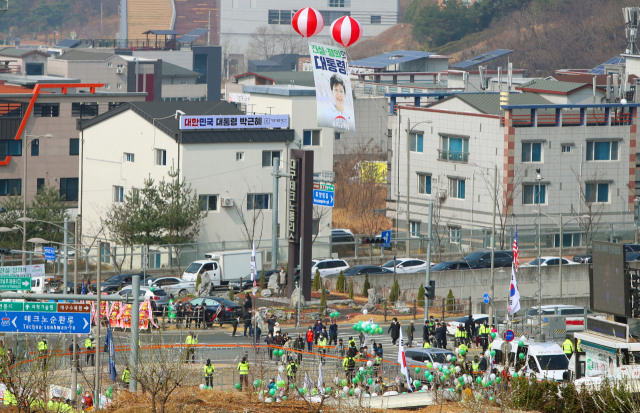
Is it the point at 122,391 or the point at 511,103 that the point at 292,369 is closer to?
the point at 122,391

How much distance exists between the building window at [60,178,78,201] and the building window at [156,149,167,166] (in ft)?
47.0

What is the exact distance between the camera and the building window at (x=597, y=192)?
213 feet

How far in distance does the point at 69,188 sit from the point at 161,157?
49.0 feet

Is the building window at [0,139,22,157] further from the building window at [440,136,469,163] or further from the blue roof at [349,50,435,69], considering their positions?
the blue roof at [349,50,435,69]

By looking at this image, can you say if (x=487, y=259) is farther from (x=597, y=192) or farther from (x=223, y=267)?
(x=223, y=267)

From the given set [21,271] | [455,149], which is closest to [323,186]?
[21,271]

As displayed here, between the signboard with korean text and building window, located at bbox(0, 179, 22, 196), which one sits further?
building window, located at bbox(0, 179, 22, 196)

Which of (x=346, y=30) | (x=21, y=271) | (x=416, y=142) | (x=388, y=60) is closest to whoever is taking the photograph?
(x=21, y=271)

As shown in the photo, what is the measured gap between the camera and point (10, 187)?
7000 centimetres

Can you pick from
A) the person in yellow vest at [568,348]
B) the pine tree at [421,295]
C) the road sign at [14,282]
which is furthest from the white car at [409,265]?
the road sign at [14,282]

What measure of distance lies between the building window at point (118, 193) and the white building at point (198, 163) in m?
0.06

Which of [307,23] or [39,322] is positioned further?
[307,23]

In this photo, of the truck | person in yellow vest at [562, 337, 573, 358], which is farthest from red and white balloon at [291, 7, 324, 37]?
the truck

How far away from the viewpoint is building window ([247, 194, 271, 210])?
61.7 m
